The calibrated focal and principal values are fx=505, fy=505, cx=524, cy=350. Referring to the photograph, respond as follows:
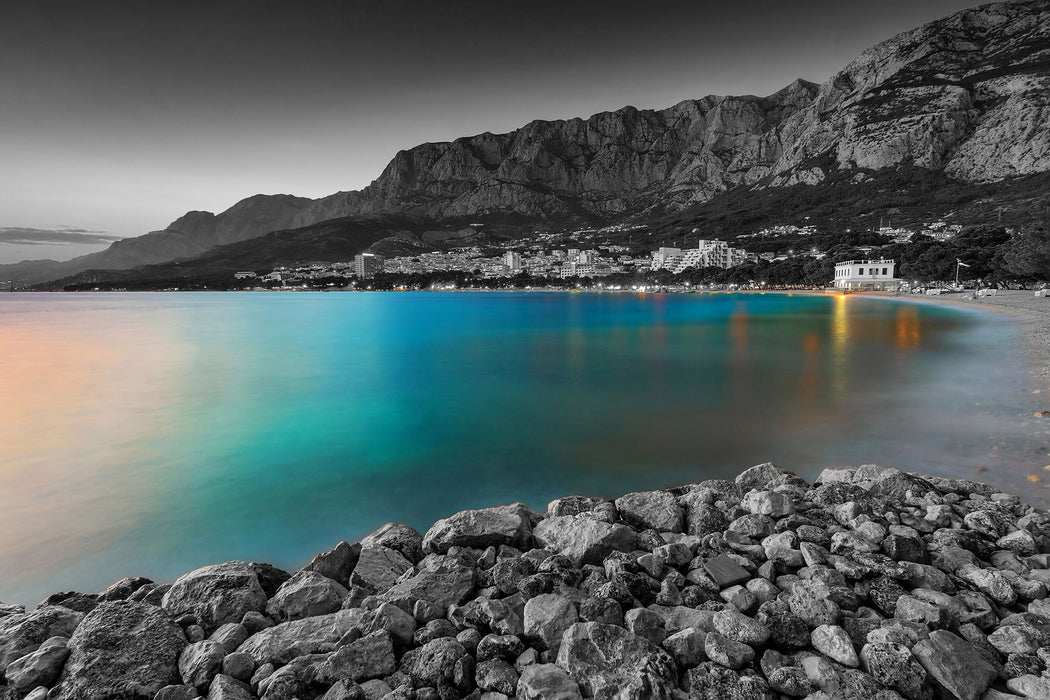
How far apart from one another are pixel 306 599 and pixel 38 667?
1.60 m

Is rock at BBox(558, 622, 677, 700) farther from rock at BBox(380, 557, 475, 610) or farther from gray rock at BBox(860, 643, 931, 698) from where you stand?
gray rock at BBox(860, 643, 931, 698)

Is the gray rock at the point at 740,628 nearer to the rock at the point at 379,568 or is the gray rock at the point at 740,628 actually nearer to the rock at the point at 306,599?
the rock at the point at 379,568

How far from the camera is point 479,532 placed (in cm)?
493

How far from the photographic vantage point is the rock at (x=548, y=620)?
3.37 meters

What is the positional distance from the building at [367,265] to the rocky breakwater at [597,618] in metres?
190

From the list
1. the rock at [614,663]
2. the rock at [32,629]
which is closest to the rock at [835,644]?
the rock at [614,663]

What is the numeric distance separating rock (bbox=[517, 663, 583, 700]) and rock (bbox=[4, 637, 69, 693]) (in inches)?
120

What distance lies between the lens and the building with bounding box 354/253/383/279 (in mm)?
184125

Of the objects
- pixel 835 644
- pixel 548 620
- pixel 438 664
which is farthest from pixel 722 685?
pixel 438 664

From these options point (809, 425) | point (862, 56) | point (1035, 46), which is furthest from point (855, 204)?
point (809, 425)

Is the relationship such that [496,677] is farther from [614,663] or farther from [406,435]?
[406,435]

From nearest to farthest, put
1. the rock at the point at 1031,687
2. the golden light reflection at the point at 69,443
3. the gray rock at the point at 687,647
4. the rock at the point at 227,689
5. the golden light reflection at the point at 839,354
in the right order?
the rock at the point at 1031,687 → the rock at the point at 227,689 → the gray rock at the point at 687,647 → the golden light reflection at the point at 69,443 → the golden light reflection at the point at 839,354

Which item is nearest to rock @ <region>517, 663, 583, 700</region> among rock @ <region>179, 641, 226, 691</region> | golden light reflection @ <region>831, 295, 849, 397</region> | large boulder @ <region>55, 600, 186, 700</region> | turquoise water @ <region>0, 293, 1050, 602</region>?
rock @ <region>179, 641, 226, 691</region>

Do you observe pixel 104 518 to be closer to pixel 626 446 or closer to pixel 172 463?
pixel 172 463
